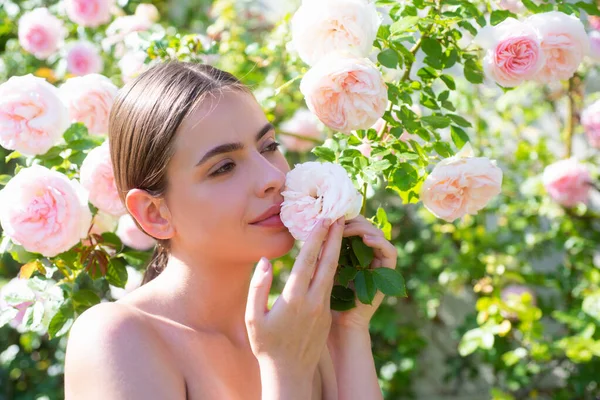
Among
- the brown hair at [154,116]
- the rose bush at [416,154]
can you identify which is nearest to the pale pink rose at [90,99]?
the rose bush at [416,154]

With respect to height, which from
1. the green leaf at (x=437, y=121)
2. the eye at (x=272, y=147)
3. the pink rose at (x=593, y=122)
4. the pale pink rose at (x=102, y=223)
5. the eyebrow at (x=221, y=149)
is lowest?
the pink rose at (x=593, y=122)

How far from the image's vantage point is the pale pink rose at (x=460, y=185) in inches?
70.0

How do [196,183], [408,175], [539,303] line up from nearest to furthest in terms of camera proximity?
[196,183]
[408,175]
[539,303]

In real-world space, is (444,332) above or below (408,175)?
below

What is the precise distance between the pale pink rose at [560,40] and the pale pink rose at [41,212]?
125cm

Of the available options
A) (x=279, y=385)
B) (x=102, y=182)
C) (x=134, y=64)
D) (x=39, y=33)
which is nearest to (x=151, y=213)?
(x=102, y=182)

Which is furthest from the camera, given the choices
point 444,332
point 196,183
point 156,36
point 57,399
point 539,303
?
point 444,332

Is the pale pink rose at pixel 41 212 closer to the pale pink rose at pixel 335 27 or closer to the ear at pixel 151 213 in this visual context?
the ear at pixel 151 213

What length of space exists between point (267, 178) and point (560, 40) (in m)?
0.83

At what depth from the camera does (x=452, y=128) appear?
1984 millimetres

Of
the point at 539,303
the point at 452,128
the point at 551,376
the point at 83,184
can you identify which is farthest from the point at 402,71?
the point at 551,376

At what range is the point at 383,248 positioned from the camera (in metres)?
1.72

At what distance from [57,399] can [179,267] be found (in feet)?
7.73

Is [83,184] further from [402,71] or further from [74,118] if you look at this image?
[402,71]
